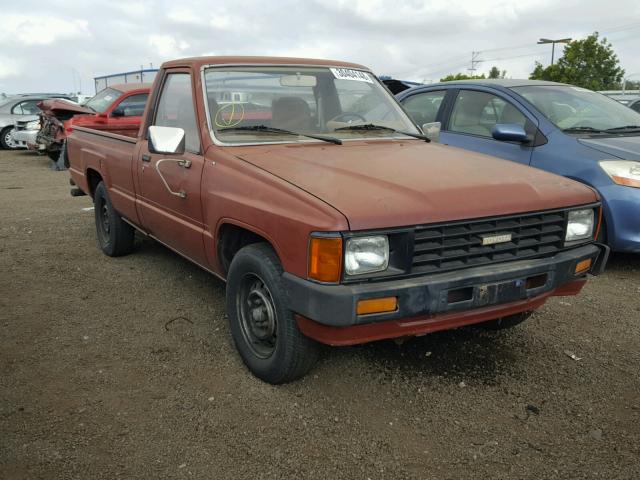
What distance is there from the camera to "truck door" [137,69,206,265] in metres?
3.54

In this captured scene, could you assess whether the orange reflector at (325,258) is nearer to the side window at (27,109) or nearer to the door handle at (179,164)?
the door handle at (179,164)

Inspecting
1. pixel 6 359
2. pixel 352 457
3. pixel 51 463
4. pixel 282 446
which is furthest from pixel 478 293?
pixel 6 359

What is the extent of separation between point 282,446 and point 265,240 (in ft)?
3.40

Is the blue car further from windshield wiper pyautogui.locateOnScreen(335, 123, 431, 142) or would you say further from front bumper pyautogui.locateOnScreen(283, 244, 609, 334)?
front bumper pyautogui.locateOnScreen(283, 244, 609, 334)

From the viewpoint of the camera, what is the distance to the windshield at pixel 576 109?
17.6 feet

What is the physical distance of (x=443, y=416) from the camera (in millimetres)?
2803

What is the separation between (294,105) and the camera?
3.83 m

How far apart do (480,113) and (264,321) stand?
3861 mm

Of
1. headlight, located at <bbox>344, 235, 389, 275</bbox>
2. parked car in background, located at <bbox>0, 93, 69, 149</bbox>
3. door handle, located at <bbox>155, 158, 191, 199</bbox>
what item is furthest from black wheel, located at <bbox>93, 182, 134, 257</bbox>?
parked car in background, located at <bbox>0, 93, 69, 149</bbox>

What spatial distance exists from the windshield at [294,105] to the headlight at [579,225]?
1340mm

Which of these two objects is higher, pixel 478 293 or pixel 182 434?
pixel 478 293

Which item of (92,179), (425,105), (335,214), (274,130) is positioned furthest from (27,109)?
(335,214)

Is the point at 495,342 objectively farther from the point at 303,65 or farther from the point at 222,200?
the point at 303,65

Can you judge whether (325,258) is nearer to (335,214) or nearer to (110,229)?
(335,214)
